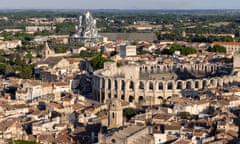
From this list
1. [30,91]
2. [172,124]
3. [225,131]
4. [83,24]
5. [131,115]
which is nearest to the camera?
[225,131]

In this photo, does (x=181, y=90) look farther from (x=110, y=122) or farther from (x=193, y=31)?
(x=193, y=31)

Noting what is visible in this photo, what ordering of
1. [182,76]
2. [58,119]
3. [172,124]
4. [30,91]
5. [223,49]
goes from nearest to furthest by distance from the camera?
[172,124] < [58,119] < [30,91] < [182,76] < [223,49]

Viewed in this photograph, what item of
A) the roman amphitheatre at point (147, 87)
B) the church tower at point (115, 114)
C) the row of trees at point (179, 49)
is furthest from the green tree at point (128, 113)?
the row of trees at point (179, 49)

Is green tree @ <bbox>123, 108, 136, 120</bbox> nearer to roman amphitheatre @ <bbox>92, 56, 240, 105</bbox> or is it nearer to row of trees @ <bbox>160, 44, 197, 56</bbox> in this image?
roman amphitheatre @ <bbox>92, 56, 240, 105</bbox>

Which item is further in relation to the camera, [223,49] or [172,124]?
[223,49]

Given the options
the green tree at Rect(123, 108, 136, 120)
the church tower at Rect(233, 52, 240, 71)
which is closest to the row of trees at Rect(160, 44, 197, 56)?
the church tower at Rect(233, 52, 240, 71)

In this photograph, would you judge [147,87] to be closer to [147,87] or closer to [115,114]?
[147,87]

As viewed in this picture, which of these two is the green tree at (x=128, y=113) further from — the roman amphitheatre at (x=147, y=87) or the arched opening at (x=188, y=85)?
the arched opening at (x=188, y=85)

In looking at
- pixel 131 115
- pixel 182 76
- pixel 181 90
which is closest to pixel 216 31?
pixel 182 76

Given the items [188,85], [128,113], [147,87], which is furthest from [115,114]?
[188,85]
